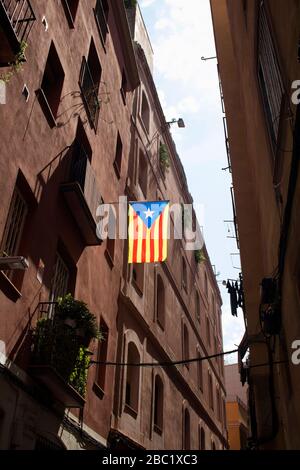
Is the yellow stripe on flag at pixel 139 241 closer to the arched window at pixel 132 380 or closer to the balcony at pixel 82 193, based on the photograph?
the balcony at pixel 82 193

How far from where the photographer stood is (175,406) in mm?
20078

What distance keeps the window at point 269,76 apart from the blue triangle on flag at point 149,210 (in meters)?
4.60

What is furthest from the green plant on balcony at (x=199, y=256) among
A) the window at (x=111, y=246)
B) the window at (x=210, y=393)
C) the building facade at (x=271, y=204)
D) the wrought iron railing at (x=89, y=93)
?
the wrought iron railing at (x=89, y=93)

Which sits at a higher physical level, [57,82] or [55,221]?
[57,82]

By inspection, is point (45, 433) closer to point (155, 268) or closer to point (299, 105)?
point (299, 105)

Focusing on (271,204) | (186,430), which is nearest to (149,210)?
(271,204)

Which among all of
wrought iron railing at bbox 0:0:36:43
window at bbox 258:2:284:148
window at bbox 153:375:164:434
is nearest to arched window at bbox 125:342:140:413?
window at bbox 153:375:164:434

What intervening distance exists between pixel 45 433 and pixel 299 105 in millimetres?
7017

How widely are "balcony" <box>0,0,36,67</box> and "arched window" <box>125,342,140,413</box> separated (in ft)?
31.0

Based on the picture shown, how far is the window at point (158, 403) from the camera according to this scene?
17734 millimetres

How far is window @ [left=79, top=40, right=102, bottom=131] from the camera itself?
13.9 meters

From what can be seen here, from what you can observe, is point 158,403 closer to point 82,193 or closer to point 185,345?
point 185,345
